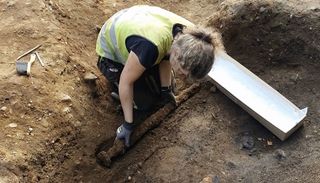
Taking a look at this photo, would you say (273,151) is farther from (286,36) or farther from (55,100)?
(55,100)

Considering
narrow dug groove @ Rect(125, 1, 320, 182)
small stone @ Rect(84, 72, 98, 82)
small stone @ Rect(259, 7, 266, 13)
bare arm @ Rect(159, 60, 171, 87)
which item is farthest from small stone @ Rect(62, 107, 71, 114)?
small stone @ Rect(259, 7, 266, 13)

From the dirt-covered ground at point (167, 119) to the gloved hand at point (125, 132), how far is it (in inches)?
5.9

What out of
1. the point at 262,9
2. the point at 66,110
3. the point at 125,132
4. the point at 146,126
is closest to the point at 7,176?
the point at 66,110

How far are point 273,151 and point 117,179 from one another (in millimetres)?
1229

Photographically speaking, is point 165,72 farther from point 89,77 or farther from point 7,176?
point 7,176

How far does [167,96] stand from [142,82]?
0.87 feet

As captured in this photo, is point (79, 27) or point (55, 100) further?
point (79, 27)

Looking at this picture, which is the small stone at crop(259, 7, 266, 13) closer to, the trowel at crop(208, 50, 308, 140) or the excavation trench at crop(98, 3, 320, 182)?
the excavation trench at crop(98, 3, 320, 182)

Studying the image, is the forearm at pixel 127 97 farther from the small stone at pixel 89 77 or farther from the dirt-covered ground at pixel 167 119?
the small stone at pixel 89 77

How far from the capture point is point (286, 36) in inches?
161

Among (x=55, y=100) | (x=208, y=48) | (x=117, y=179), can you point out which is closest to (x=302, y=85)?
(x=208, y=48)

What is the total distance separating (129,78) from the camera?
3.22 metres

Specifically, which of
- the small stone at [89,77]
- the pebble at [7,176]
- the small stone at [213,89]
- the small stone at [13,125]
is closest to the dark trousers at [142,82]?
the small stone at [89,77]

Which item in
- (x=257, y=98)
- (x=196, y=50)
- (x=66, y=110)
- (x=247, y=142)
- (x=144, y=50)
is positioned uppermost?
(x=196, y=50)
